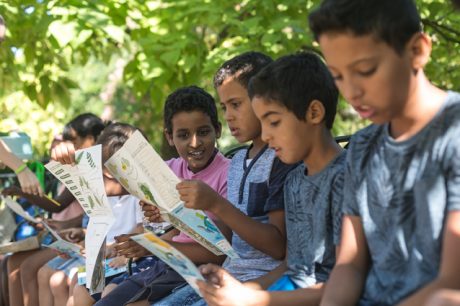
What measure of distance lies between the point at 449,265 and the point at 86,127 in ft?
12.4

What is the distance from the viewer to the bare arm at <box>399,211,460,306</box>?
1833mm

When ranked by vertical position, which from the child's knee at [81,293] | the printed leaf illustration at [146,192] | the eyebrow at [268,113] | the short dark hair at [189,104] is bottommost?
the child's knee at [81,293]

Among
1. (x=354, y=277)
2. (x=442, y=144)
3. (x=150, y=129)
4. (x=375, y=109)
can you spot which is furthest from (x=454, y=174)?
(x=150, y=129)

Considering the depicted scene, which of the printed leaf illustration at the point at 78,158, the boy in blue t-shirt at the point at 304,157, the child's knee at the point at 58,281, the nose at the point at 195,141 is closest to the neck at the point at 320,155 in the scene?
the boy in blue t-shirt at the point at 304,157

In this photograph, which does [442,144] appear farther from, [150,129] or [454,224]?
[150,129]

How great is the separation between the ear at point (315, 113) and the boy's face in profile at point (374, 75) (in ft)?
1.87

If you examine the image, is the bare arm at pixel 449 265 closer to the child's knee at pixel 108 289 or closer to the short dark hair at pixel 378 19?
the short dark hair at pixel 378 19

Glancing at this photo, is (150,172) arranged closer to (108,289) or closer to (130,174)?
(130,174)

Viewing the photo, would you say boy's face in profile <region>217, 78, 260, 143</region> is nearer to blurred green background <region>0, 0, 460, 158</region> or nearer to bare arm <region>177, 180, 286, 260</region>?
bare arm <region>177, 180, 286, 260</region>

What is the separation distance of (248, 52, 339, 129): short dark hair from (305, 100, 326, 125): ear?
0.04 feet

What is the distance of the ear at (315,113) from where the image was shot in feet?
8.56

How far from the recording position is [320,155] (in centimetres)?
262

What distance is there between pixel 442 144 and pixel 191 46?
407cm

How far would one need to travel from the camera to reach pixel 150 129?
10.9 metres
